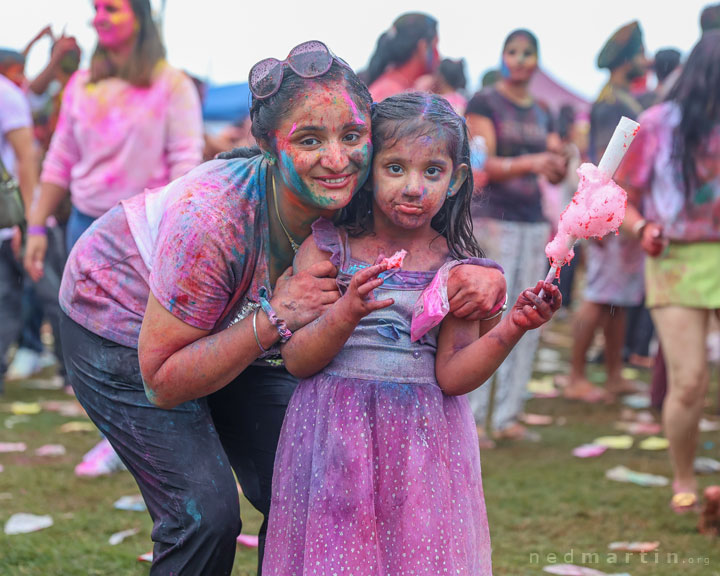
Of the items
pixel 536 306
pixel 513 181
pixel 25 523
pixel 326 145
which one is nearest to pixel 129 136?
pixel 25 523

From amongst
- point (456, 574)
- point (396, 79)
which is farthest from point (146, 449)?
point (396, 79)

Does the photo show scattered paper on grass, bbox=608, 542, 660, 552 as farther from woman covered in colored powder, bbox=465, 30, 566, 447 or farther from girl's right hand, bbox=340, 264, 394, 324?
girl's right hand, bbox=340, 264, 394, 324

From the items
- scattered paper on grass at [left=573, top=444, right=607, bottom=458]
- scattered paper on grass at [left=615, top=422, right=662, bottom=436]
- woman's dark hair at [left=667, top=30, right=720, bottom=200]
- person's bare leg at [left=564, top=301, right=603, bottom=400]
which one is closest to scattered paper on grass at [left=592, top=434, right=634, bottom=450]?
scattered paper on grass at [left=573, top=444, right=607, bottom=458]

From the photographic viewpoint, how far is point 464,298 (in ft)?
7.33

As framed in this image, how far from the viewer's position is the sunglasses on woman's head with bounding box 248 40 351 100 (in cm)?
222

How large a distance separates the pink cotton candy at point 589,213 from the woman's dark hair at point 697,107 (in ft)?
7.04

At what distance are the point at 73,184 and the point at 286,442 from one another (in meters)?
Answer: 2.69

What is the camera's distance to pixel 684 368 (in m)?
4.06

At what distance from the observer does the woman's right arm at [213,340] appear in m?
2.22

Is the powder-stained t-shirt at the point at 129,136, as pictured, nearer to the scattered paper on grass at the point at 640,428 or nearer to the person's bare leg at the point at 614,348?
the scattered paper on grass at the point at 640,428

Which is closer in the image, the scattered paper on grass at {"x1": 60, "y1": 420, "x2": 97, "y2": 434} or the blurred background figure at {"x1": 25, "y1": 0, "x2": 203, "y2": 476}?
the blurred background figure at {"x1": 25, "y1": 0, "x2": 203, "y2": 476}

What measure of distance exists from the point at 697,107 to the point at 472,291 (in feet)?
7.61

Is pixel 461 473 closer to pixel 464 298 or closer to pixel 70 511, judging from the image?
pixel 464 298

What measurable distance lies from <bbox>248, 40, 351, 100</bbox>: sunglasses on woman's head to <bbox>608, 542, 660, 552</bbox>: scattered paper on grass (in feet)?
7.98
